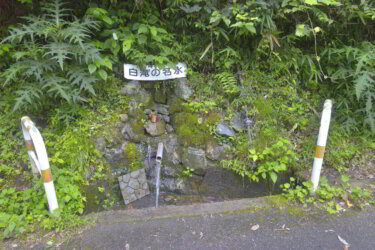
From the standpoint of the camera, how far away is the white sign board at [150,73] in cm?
343

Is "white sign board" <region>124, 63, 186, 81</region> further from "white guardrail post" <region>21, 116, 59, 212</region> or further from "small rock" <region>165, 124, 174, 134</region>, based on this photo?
"white guardrail post" <region>21, 116, 59, 212</region>

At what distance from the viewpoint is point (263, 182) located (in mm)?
3113

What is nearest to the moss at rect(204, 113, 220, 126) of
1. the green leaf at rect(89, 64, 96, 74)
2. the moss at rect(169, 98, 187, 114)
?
the moss at rect(169, 98, 187, 114)

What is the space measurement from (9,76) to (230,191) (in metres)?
3.09

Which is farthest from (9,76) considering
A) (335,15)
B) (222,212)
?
(335,15)

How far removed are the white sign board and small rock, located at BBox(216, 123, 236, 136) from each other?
3.35ft

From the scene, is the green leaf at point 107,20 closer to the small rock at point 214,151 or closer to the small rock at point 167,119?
the small rock at point 167,119

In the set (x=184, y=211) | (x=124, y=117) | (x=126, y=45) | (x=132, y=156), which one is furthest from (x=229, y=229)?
(x=126, y=45)

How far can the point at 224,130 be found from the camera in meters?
3.41

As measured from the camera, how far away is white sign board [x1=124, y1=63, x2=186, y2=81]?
343cm

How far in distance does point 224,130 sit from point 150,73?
1386 mm

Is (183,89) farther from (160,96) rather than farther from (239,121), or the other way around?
(239,121)

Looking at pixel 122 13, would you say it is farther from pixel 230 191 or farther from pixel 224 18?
pixel 230 191

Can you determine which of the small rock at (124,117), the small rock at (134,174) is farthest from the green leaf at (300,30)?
the small rock at (134,174)
